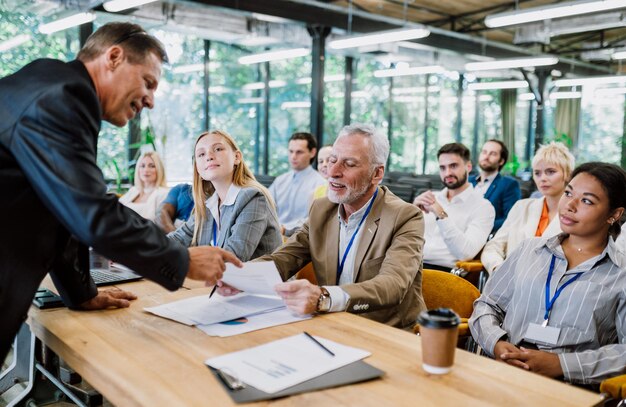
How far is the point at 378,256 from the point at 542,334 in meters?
0.63

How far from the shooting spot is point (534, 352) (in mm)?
1886

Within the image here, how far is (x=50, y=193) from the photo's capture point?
1300mm

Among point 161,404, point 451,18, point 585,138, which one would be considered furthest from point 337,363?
point 585,138

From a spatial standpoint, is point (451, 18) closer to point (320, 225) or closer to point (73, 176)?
point (320, 225)

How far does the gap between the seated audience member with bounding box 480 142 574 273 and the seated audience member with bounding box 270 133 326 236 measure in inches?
87.0

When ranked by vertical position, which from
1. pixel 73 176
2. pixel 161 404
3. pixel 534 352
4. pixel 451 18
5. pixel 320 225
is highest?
pixel 451 18

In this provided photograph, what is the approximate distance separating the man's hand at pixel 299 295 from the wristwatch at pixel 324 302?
0.01m

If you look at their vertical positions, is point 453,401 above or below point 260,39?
below

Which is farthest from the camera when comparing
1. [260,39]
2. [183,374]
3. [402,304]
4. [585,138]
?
[585,138]

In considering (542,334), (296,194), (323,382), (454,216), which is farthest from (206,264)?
(296,194)

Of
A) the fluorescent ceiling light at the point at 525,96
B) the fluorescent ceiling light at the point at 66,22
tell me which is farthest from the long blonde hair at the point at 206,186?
the fluorescent ceiling light at the point at 525,96

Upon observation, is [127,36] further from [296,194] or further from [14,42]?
[14,42]

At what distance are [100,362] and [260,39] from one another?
347 inches

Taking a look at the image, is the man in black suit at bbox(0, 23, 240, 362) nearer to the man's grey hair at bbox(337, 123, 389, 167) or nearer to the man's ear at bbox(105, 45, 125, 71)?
the man's ear at bbox(105, 45, 125, 71)
